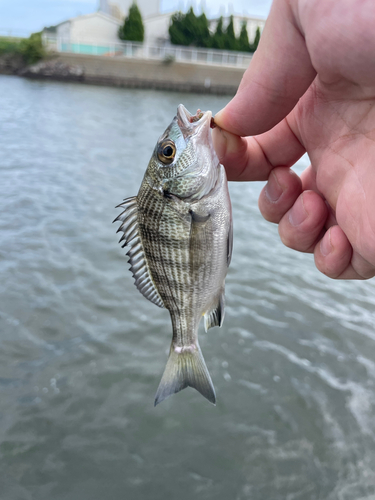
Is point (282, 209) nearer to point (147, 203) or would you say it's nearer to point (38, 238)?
point (147, 203)

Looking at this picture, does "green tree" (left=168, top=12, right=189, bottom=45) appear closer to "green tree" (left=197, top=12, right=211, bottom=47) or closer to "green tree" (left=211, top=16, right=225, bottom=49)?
"green tree" (left=197, top=12, right=211, bottom=47)

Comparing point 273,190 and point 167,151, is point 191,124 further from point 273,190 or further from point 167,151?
point 273,190

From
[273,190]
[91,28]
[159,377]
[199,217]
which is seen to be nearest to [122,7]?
[91,28]

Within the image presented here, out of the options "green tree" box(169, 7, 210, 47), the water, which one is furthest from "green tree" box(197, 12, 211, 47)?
the water

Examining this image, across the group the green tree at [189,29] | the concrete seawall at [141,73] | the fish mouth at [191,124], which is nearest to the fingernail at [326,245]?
the fish mouth at [191,124]

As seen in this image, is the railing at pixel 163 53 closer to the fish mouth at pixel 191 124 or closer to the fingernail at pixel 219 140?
the fingernail at pixel 219 140
